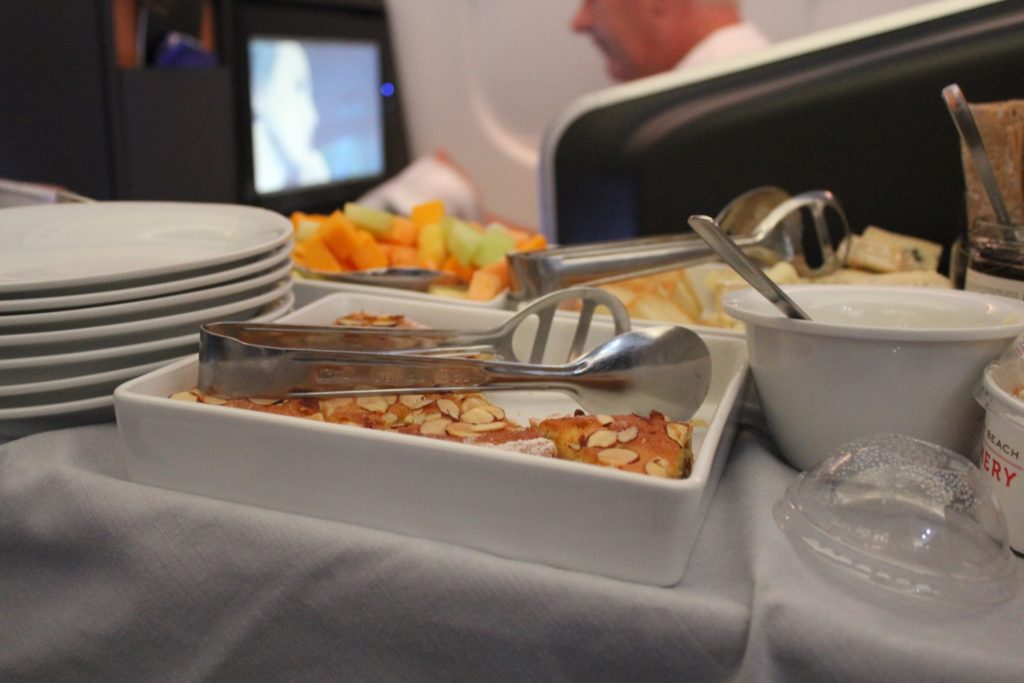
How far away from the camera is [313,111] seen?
8.59 ft

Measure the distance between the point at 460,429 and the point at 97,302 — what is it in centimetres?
25

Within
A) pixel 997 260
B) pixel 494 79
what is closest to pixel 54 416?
pixel 997 260

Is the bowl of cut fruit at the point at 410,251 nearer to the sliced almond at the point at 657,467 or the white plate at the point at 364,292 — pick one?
the white plate at the point at 364,292

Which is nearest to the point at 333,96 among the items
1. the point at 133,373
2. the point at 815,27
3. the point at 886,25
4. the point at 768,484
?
the point at 815,27

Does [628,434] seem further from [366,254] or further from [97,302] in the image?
[366,254]

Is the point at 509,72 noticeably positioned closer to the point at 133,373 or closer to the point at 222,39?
the point at 222,39

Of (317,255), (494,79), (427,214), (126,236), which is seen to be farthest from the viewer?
(494,79)

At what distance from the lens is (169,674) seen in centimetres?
48

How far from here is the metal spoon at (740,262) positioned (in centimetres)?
47

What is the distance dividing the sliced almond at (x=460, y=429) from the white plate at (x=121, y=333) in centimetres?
22

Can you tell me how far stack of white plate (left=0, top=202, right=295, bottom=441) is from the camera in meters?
0.54

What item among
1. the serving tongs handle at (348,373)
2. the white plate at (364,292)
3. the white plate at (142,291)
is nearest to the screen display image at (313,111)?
the white plate at (364,292)

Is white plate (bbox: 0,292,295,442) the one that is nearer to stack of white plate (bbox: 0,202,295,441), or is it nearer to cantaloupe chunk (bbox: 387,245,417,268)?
stack of white plate (bbox: 0,202,295,441)

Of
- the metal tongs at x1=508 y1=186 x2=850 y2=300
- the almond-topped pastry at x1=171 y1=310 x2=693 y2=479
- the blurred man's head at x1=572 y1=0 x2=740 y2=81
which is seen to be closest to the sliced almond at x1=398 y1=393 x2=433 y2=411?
the almond-topped pastry at x1=171 y1=310 x2=693 y2=479
